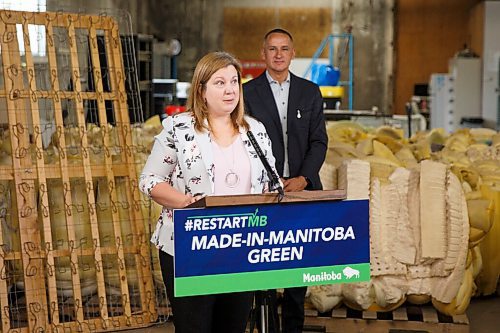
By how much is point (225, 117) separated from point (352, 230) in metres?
0.59

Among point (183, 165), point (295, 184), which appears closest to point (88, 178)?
point (295, 184)

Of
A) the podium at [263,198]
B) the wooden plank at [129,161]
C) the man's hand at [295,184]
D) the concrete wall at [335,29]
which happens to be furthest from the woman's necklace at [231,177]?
the concrete wall at [335,29]

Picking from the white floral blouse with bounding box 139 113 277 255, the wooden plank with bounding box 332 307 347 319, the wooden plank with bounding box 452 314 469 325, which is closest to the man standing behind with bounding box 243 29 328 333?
the wooden plank with bounding box 332 307 347 319

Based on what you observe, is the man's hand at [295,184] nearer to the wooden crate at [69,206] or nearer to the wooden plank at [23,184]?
the wooden crate at [69,206]

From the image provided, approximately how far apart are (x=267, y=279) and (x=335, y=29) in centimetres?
1893

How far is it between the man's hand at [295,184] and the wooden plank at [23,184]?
1658 millimetres

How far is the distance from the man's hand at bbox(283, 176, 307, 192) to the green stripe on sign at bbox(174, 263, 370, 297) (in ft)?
3.73

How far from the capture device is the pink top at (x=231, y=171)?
3.02m

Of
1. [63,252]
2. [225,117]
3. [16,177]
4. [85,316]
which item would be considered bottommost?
[85,316]

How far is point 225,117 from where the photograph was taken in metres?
3.06

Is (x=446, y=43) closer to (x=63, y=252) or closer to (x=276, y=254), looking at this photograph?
(x=63, y=252)

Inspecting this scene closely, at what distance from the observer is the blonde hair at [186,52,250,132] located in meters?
2.98

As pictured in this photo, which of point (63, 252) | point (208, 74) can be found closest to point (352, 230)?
point (208, 74)

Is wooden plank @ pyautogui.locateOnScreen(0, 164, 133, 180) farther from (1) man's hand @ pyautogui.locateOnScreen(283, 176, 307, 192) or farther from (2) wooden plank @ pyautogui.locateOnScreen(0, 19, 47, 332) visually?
(1) man's hand @ pyautogui.locateOnScreen(283, 176, 307, 192)
